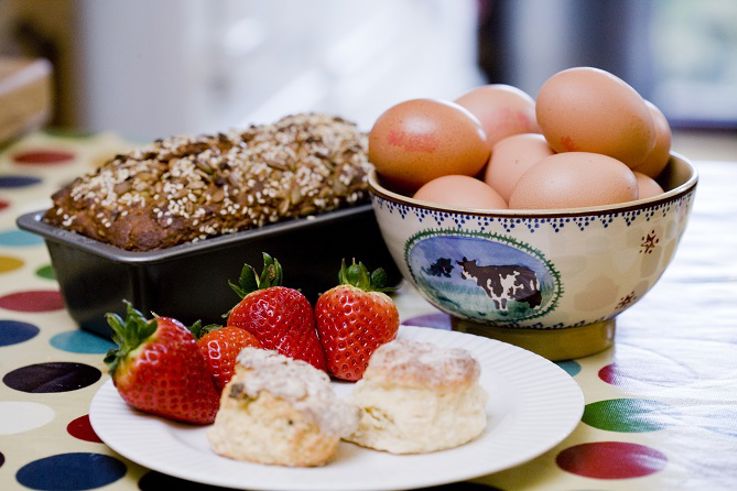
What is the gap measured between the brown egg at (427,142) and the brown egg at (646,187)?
16 cm

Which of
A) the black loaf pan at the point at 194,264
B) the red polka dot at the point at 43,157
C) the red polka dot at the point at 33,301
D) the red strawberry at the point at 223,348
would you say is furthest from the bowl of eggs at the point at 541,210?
the red polka dot at the point at 43,157

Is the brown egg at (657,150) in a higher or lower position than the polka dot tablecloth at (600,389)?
higher

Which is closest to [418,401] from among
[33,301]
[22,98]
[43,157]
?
[33,301]

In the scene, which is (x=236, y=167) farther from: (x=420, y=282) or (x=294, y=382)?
(x=294, y=382)

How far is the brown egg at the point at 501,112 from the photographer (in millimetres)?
1098

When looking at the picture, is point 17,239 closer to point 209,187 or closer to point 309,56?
point 209,187

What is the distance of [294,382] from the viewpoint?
0.71m

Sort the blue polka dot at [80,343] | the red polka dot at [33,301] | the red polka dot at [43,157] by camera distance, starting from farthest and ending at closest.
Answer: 1. the red polka dot at [43,157]
2. the red polka dot at [33,301]
3. the blue polka dot at [80,343]

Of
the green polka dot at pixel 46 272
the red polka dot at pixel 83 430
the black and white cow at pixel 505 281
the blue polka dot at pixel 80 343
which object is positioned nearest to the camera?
the red polka dot at pixel 83 430

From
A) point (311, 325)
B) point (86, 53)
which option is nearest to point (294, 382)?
point (311, 325)

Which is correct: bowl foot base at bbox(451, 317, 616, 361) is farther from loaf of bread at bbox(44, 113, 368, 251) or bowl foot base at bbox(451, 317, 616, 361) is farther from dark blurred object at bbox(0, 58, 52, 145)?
dark blurred object at bbox(0, 58, 52, 145)

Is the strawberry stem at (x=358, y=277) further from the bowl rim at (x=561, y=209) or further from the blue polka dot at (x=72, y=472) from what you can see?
the blue polka dot at (x=72, y=472)

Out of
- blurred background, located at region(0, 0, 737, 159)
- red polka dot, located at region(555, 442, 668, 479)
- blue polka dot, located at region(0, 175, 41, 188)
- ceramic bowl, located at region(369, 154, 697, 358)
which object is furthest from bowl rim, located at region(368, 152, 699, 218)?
blurred background, located at region(0, 0, 737, 159)

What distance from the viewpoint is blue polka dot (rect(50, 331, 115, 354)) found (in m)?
1.03
